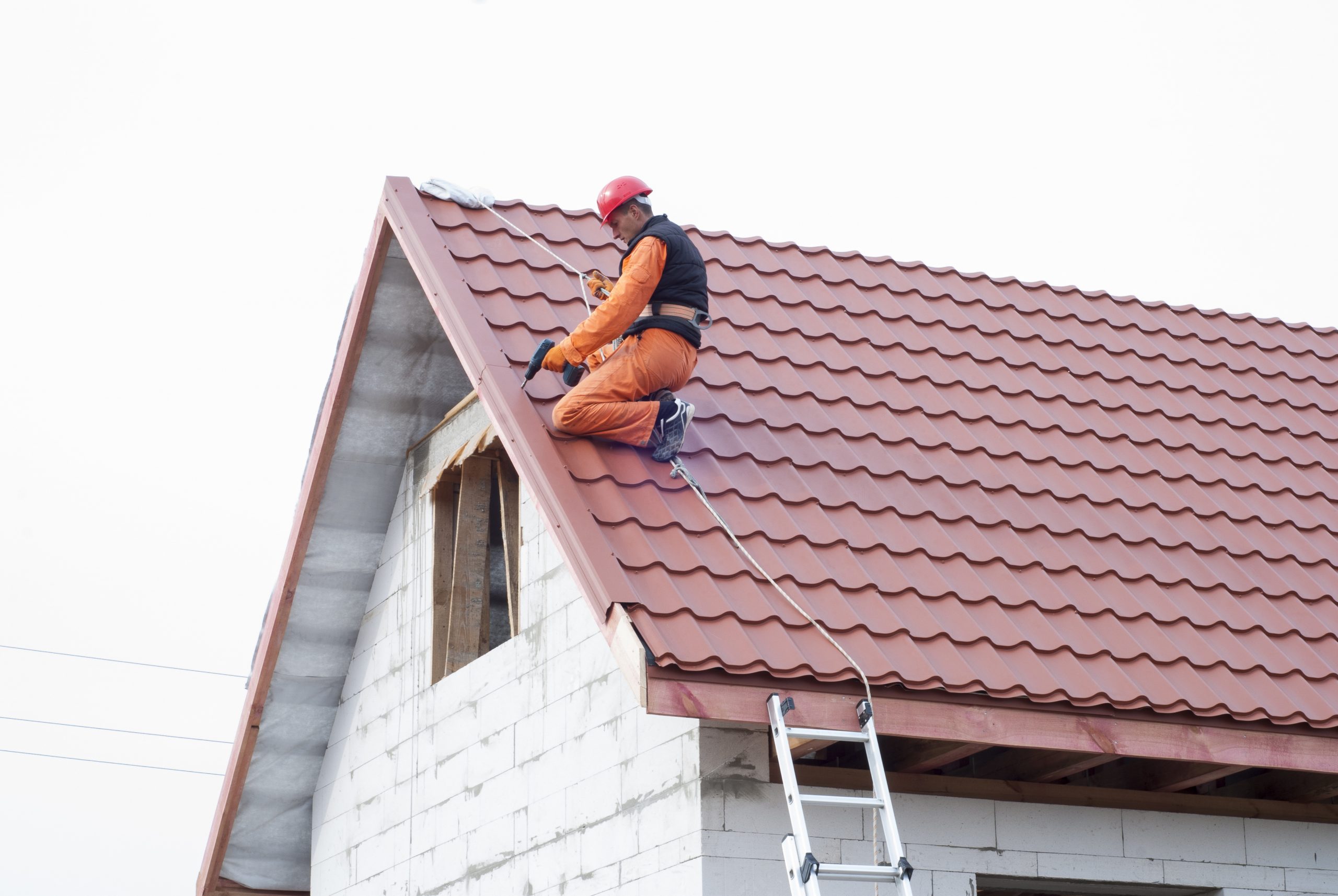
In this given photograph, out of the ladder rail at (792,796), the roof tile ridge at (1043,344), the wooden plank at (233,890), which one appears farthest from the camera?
the wooden plank at (233,890)

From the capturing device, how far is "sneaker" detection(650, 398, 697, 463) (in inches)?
275

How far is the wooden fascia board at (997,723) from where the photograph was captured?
18.9 feet

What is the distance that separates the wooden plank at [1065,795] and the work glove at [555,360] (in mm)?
1982

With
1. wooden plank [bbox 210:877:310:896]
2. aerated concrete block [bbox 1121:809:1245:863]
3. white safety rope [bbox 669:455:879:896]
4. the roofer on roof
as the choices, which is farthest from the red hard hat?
wooden plank [bbox 210:877:310:896]

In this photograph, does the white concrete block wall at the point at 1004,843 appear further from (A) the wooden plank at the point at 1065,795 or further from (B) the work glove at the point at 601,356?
(B) the work glove at the point at 601,356

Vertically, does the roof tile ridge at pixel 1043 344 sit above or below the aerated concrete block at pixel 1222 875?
above

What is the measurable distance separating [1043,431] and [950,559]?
5.57 ft

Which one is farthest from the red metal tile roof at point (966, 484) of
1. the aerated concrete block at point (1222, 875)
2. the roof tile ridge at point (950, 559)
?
the aerated concrete block at point (1222, 875)

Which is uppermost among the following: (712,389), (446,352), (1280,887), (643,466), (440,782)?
(446,352)

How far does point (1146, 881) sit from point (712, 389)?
304 centimetres

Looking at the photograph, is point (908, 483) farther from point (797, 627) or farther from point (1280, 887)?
point (1280, 887)

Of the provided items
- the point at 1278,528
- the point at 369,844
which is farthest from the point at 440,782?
the point at 1278,528

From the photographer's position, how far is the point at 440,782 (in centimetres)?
870

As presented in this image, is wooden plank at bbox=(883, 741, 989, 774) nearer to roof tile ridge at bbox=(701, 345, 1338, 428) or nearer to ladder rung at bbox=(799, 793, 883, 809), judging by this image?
ladder rung at bbox=(799, 793, 883, 809)
